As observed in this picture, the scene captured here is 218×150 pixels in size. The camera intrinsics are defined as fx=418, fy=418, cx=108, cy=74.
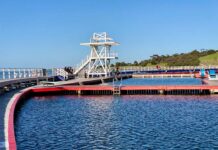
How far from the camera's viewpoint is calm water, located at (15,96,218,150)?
2236cm

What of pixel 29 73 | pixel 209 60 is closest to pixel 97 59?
pixel 29 73

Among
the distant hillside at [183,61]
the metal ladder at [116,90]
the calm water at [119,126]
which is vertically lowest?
the calm water at [119,126]

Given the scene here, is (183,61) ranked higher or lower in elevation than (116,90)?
higher

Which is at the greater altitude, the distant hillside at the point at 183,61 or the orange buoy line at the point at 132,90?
the distant hillside at the point at 183,61

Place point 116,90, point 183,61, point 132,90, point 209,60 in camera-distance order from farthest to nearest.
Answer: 1. point 183,61
2. point 209,60
3. point 132,90
4. point 116,90

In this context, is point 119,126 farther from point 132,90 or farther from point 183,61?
point 183,61

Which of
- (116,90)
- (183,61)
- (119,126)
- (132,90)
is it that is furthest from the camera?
(183,61)

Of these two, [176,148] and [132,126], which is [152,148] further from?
[132,126]

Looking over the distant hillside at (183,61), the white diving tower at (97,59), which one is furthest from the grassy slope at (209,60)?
the white diving tower at (97,59)

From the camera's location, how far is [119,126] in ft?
92.6

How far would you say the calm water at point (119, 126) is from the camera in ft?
73.4

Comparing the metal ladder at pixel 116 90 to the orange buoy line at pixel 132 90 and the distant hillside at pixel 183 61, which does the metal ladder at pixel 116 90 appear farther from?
the distant hillside at pixel 183 61

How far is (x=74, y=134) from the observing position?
25109 mm

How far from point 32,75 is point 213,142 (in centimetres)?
4887
